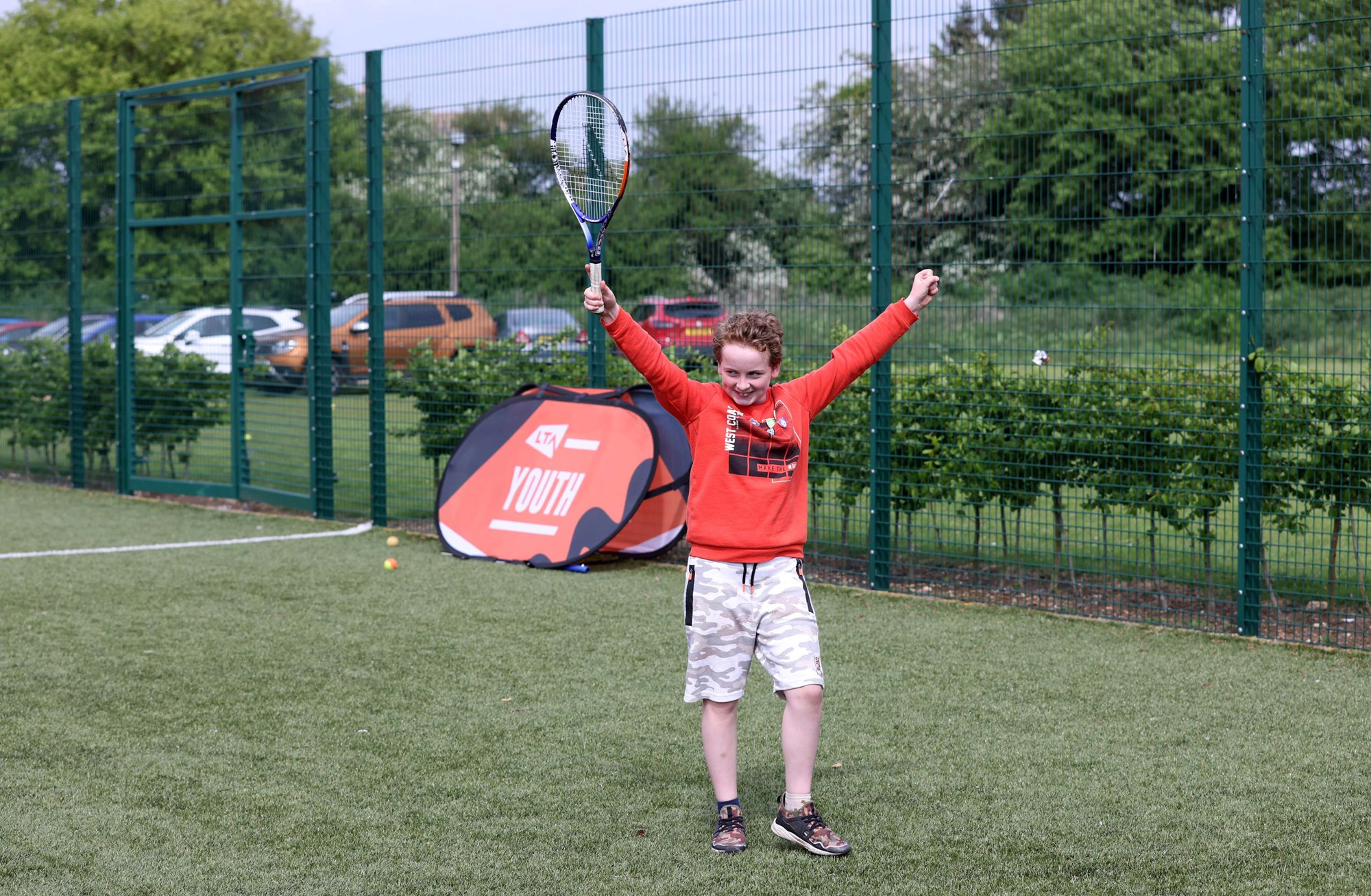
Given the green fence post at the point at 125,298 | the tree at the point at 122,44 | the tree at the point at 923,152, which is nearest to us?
the tree at the point at 923,152

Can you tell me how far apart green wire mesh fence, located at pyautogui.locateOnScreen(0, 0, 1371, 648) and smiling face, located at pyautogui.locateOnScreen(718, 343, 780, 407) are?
11.8 feet

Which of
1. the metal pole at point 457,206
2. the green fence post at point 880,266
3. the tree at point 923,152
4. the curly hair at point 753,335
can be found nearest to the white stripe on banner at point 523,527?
the metal pole at point 457,206

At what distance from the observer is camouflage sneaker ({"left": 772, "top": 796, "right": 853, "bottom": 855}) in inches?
156

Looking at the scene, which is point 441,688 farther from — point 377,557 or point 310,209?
point 310,209

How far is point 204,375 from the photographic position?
37.9ft

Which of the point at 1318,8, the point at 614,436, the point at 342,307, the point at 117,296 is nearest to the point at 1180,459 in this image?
the point at 1318,8

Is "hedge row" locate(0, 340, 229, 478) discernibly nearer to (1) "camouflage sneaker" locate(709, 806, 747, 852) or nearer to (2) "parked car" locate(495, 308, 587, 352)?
(2) "parked car" locate(495, 308, 587, 352)

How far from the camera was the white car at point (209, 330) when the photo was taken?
11.0 meters

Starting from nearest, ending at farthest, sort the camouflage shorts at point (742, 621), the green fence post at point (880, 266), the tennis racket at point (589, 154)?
the camouflage shorts at point (742, 621), the tennis racket at point (589, 154), the green fence post at point (880, 266)

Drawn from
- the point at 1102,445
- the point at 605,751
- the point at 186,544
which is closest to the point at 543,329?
the point at 186,544

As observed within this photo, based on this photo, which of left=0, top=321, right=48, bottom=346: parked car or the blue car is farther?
left=0, top=321, right=48, bottom=346: parked car

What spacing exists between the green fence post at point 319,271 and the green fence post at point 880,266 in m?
4.47

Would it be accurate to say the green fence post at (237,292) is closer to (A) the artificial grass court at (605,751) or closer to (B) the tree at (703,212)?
(A) the artificial grass court at (605,751)

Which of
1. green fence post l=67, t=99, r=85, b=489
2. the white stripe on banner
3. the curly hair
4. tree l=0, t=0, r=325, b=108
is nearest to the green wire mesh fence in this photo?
the white stripe on banner
